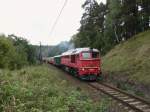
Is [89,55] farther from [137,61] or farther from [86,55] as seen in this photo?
[137,61]

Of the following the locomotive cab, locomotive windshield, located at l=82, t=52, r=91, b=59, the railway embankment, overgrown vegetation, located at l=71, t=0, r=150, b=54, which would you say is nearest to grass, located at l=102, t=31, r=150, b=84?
the railway embankment

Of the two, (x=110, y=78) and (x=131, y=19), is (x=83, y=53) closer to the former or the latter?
(x=110, y=78)

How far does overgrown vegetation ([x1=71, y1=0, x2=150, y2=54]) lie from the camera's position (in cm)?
4478

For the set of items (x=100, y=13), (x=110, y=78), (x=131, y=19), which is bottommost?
(x=110, y=78)

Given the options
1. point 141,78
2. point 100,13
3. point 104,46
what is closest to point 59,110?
point 141,78

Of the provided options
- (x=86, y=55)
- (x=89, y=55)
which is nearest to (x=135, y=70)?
(x=89, y=55)

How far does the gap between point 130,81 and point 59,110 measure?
16555 millimetres

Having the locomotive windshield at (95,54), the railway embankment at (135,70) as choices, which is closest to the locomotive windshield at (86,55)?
the locomotive windshield at (95,54)

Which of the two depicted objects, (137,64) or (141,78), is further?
(137,64)

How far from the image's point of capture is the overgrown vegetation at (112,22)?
44781mm

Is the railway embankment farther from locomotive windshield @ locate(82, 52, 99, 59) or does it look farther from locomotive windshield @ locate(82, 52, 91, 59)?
locomotive windshield @ locate(82, 52, 91, 59)

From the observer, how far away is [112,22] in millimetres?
50750

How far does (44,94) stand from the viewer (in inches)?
450

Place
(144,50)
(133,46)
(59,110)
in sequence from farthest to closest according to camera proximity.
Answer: (133,46) → (144,50) → (59,110)
